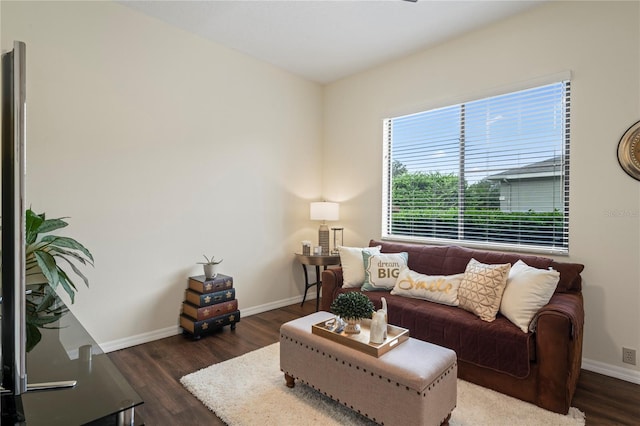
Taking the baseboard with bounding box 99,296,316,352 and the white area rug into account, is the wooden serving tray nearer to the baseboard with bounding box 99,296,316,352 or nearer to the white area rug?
the white area rug

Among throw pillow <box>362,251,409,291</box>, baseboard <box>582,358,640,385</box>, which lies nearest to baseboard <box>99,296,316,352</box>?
throw pillow <box>362,251,409,291</box>

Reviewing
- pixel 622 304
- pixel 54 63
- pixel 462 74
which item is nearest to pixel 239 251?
pixel 54 63

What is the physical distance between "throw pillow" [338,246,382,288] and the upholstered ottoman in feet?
3.84

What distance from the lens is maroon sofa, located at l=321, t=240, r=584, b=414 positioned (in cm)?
208

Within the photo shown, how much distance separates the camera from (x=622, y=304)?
2.58 meters

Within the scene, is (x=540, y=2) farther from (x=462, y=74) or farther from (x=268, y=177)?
(x=268, y=177)

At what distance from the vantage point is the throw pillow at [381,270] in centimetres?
317

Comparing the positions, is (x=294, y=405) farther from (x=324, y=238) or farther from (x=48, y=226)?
(x=324, y=238)

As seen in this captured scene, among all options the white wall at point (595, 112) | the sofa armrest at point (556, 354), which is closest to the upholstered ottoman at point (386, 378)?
the sofa armrest at point (556, 354)

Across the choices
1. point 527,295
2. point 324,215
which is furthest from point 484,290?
point 324,215

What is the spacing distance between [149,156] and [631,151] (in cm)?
A: 388

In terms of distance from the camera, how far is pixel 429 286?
2.89 metres

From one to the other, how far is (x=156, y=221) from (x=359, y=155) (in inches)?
97.4

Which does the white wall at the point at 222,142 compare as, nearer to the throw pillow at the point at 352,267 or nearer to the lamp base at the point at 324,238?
the lamp base at the point at 324,238
